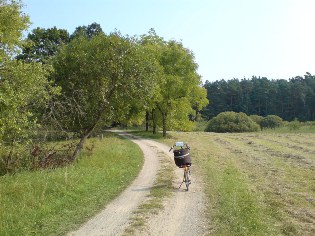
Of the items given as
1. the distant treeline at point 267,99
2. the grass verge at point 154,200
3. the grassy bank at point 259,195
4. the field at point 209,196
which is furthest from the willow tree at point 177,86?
the distant treeline at point 267,99

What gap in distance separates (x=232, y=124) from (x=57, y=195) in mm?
63438

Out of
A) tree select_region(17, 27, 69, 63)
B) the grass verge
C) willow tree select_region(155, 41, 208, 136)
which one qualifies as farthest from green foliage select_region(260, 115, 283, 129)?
the grass verge

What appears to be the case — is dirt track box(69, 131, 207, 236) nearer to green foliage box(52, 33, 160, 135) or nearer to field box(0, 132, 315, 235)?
field box(0, 132, 315, 235)

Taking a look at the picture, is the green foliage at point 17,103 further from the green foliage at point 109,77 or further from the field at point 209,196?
the green foliage at point 109,77

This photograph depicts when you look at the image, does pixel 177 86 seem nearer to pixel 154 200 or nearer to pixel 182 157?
pixel 182 157

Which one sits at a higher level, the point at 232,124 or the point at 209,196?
the point at 232,124

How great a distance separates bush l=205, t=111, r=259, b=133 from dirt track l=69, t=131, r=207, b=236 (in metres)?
58.6

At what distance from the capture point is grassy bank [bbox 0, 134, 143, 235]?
1134 centimetres

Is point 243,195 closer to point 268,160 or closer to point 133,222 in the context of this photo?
point 133,222

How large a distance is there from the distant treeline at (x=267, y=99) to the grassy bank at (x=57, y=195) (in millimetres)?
97673

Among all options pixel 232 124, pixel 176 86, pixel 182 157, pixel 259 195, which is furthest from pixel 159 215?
pixel 232 124

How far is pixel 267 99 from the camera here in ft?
410

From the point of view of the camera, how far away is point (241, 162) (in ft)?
83.1

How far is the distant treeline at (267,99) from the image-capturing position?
116375 millimetres
